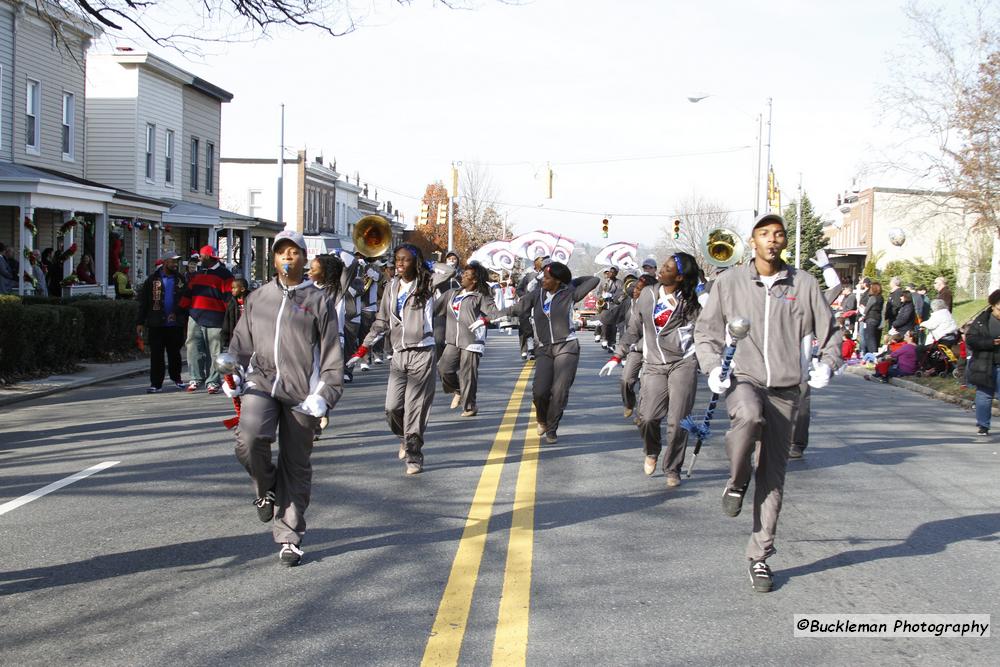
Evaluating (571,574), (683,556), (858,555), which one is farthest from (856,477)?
(571,574)

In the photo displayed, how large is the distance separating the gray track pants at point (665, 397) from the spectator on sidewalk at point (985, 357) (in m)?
4.99

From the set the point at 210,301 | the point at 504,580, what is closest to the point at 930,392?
the point at 210,301

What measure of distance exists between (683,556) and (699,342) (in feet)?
4.25

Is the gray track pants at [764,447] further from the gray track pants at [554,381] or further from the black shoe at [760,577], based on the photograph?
the gray track pants at [554,381]

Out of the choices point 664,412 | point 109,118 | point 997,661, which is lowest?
point 997,661

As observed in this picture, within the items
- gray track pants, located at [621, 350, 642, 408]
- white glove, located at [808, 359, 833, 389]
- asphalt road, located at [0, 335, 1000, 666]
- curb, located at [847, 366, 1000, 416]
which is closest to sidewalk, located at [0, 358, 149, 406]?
asphalt road, located at [0, 335, 1000, 666]

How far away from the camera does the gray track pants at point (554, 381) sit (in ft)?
36.3

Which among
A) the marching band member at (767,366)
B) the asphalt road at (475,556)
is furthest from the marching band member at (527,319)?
the marching band member at (767,366)

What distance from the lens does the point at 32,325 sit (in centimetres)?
1568

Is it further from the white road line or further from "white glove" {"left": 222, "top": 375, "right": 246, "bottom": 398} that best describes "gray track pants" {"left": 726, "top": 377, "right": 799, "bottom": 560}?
the white road line

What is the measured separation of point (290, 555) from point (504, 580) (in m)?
1.20

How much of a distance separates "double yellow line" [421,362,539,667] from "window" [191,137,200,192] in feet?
97.5

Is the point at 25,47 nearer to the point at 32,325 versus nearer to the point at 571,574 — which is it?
the point at 32,325

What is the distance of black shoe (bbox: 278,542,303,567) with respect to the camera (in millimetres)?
6129
